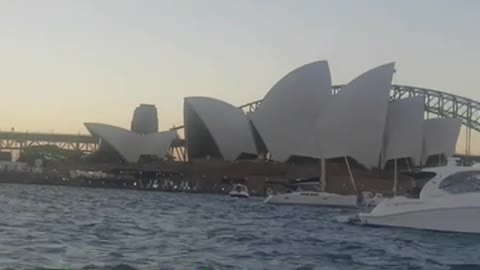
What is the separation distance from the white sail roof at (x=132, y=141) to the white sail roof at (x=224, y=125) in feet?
37.3

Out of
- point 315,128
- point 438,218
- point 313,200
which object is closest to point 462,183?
point 438,218

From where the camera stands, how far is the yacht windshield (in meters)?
23.7

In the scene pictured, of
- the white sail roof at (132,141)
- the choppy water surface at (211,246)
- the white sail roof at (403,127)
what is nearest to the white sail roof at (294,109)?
the white sail roof at (403,127)

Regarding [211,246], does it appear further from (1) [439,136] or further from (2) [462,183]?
(1) [439,136]

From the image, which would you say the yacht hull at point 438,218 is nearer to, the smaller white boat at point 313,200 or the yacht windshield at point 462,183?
the yacht windshield at point 462,183

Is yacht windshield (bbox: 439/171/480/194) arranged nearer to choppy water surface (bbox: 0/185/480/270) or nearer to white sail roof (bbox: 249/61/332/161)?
choppy water surface (bbox: 0/185/480/270)

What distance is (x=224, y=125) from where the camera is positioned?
91938 millimetres

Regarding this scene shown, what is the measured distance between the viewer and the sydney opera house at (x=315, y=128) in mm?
75875

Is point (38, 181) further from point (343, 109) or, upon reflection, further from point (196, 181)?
point (343, 109)

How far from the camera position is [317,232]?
938 inches

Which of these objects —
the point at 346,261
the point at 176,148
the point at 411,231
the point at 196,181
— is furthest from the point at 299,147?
the point at 346,261

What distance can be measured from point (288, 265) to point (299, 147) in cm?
6979

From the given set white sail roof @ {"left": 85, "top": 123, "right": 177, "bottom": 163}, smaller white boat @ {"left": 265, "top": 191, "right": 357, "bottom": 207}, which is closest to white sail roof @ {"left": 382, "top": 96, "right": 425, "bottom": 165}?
smaller white boat @ {"left": 265, "top": 191, "right": 357, "bottom": 207}

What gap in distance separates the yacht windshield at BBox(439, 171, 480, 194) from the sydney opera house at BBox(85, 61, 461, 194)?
50.8m
